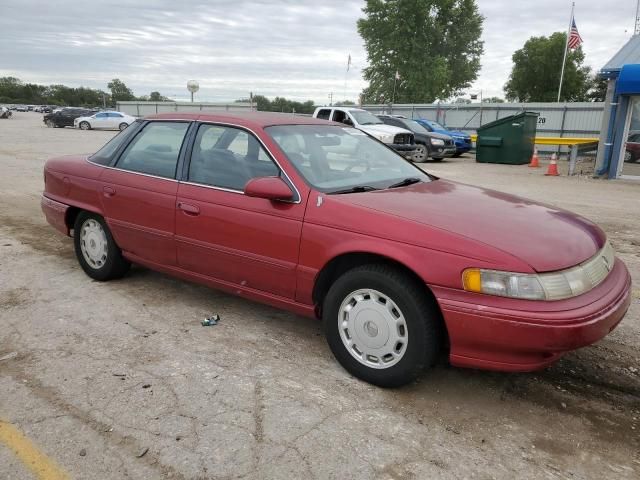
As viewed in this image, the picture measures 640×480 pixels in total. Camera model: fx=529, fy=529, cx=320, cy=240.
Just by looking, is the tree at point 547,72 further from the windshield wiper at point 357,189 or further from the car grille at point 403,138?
the windshield wiper at point 357,189

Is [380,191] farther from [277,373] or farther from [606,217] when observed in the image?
[606,217]

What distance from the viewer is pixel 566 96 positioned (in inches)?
2032

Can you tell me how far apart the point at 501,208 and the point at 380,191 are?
77 cm

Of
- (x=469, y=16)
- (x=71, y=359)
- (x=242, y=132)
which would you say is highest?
(x=469, y=16)

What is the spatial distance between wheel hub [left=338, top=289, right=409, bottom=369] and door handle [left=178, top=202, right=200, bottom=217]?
1352 mm

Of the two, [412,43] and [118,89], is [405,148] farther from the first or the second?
[118,89]

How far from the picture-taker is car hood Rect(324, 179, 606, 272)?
275 centimetres

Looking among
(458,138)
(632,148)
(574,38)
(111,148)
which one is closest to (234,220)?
(111,148)

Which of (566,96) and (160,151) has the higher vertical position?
(566,96)

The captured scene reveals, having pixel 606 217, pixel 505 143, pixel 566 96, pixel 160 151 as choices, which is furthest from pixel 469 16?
pixel 160 151

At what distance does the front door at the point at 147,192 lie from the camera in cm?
405

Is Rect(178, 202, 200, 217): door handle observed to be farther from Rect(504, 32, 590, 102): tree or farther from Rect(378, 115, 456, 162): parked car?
Rect(504, 32, 590, 102): tree

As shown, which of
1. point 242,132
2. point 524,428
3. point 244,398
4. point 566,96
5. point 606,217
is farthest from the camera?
point 566,96

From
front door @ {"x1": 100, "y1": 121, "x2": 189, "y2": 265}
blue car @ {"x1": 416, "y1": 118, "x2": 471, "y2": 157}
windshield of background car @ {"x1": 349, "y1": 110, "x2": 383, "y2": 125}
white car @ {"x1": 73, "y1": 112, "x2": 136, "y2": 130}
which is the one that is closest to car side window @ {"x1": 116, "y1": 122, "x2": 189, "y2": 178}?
front door @ {"x1": 100, "y1": 121, "x2": 189, "y2": 265}
